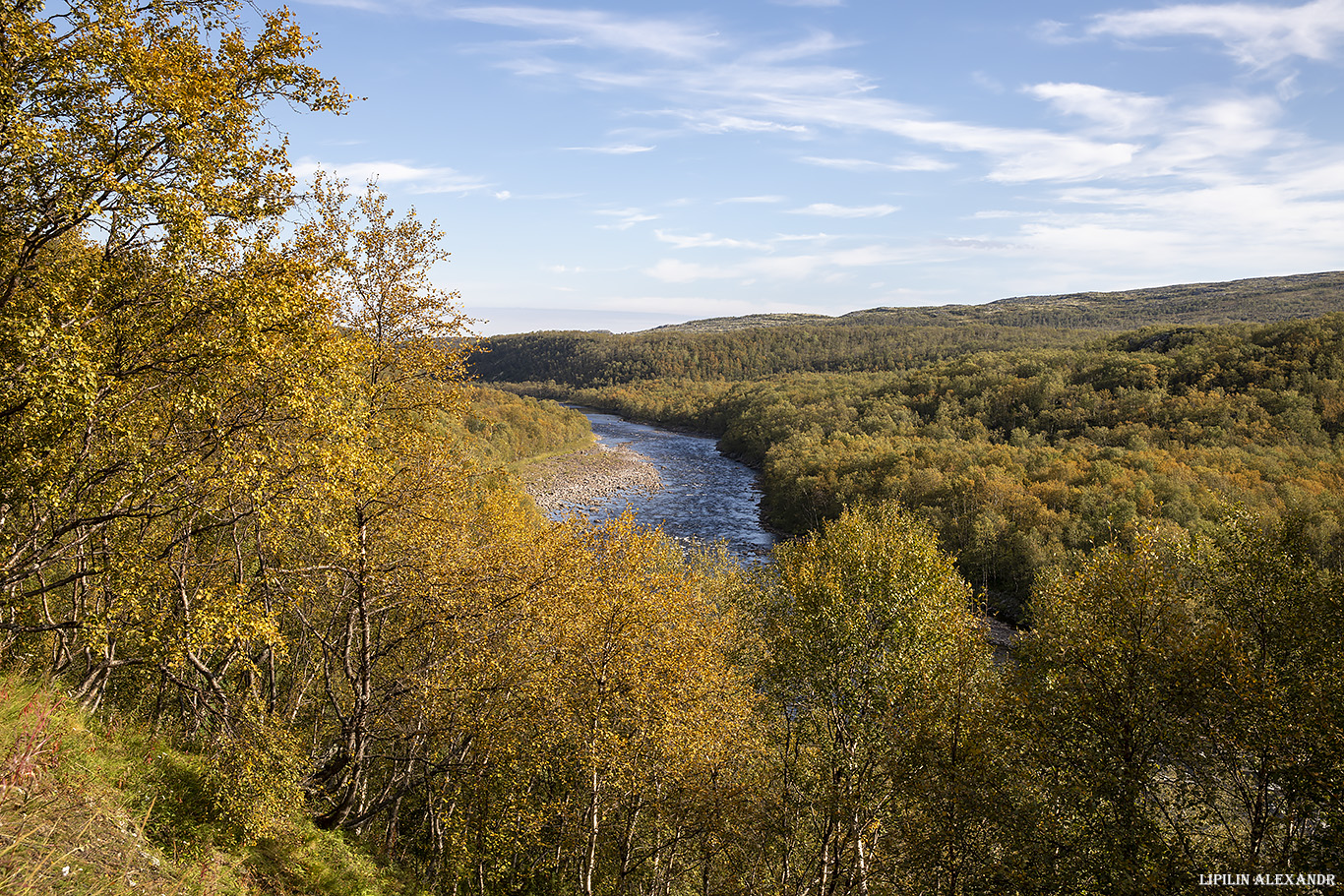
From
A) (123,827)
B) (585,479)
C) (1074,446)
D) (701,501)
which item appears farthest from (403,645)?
(1074,446)

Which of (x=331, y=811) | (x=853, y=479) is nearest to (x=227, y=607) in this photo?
(x=331, y=811)

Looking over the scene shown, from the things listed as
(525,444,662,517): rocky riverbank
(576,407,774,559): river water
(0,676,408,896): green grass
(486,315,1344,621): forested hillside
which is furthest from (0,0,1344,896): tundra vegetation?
(525,444,662,517): rocky riverbank

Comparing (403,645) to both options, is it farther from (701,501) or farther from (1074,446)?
(1074,446)

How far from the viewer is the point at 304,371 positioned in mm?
9844

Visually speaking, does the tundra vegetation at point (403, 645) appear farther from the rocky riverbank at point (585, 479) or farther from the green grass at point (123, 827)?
the rocky riverbank at point (585, 479)

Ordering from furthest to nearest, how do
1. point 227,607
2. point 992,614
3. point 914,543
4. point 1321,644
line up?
point 992,614, point 914,543, point 1321,644, point 227,607

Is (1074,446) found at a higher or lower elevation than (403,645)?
lower

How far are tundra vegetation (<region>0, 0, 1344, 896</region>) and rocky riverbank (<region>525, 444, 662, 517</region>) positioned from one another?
60061 millimetres

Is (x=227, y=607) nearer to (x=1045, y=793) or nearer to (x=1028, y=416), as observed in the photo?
(x=1045, y=793)

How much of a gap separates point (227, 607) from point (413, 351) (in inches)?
287

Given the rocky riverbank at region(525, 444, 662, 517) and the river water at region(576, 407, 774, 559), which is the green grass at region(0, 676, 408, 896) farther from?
the rocky riverbank at region(525, 444, 662, 517)

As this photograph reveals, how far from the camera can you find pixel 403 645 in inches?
702

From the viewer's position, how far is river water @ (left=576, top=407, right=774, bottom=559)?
7025 cm

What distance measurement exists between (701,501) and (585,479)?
74.6 feet
